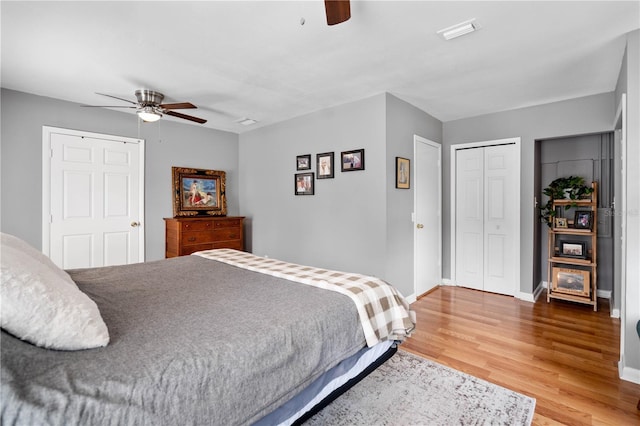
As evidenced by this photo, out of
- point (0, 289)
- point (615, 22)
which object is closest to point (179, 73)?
point (0, 289)

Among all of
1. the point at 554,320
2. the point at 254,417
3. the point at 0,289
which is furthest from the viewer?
the point at 554,320

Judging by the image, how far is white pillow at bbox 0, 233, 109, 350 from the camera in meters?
0.94

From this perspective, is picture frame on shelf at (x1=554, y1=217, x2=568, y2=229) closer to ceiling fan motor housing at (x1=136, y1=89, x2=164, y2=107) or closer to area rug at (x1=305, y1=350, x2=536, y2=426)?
area rug at (x1=305, y1=350, x2=536, y2=426)

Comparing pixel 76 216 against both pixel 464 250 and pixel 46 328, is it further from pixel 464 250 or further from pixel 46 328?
pixel 464 250

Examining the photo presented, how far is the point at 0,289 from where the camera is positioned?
918 mm

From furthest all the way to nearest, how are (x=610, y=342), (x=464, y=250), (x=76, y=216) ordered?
(x=464, y=250), (x=76, y=216), (x=610, y=342)

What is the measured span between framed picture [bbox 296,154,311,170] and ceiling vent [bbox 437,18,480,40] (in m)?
2.36

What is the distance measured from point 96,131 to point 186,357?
4078 millimetres

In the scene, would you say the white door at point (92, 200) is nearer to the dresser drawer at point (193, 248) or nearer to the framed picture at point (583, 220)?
the dresser drawer at point (193, 248)

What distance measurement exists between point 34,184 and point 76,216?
53 cm

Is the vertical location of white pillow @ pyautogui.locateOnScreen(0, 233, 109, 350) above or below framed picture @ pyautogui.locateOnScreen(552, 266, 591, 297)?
above

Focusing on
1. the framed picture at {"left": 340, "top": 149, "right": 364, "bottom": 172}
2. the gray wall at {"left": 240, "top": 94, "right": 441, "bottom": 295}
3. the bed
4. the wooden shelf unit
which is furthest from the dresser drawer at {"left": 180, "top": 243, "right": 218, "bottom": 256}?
the wooden shelf unit

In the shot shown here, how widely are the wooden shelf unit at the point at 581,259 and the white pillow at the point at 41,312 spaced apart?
4.67 meters

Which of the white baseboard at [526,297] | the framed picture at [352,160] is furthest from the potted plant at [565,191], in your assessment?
the framed picture at [352,160]
